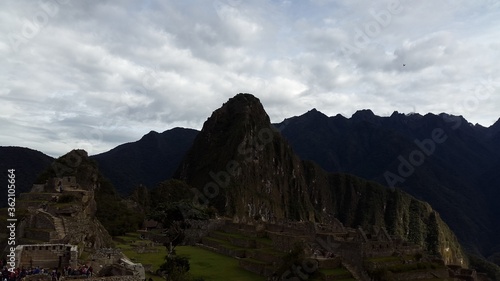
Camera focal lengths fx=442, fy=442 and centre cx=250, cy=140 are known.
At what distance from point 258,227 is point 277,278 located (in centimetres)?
1684

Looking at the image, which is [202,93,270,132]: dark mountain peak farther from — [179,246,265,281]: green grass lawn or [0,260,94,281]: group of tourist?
[0,260,94,281]: group of tourist

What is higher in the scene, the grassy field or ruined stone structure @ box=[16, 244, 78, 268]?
ruined stone structure @ box=[16, 244, 78, 268]

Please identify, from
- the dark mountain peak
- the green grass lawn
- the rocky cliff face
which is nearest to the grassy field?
the green grass lawn

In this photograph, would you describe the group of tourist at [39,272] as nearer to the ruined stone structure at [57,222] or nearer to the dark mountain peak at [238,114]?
the ruined stone structure at [57,222]

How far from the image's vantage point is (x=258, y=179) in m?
163

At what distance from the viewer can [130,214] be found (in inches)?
2334

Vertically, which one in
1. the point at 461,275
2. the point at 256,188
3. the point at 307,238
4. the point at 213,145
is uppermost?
the point at 213,145

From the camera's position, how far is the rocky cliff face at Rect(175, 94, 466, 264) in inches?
5655

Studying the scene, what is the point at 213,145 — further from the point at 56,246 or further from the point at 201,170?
the point at 56,246

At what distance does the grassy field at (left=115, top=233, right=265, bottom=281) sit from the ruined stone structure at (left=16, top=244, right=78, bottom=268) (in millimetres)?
8086

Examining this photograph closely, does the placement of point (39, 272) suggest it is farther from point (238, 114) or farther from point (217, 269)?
point (238, 114)

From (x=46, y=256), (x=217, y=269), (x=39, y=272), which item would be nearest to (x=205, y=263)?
(x=217, y=269)

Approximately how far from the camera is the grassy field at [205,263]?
29.5m

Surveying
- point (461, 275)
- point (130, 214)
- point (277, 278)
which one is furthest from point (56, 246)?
point (130, 214)
